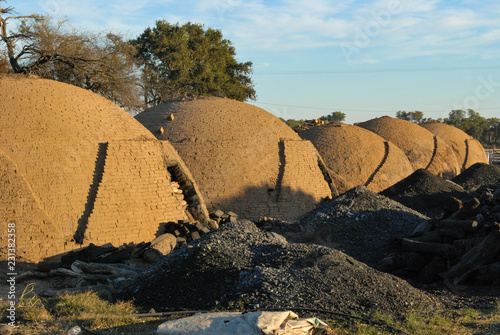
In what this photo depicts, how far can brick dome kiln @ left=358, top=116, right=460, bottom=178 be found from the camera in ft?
79.3

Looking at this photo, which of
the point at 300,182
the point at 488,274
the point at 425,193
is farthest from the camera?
the point at 425,193

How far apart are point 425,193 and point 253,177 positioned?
6.28 metres

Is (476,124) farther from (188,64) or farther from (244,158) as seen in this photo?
(244,158)

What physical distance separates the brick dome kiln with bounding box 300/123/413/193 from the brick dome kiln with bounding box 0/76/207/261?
9421 mm

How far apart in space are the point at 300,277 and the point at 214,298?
1.12 m

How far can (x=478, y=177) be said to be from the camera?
21.0m

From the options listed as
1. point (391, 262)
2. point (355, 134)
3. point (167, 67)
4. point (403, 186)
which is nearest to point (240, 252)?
point (391, 262)

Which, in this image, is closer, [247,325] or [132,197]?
[247,325]

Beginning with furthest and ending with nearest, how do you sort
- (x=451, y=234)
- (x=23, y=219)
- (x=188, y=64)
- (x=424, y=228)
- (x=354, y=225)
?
(x=188, y=64) → (x=354, y=225) → (x=424, y=228) → (x=451, y=234) → (x=23, y=219)

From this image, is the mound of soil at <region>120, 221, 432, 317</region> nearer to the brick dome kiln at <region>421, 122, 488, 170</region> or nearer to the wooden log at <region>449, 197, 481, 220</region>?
the wooden log at <region>449, 197, 481, 220</region>

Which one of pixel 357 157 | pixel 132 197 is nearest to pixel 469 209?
pixel 132 197

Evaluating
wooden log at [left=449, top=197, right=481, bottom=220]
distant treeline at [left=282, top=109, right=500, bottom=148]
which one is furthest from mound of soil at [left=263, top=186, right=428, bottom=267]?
distant treeline at [left=282, top=109, right=500, bottom=148]

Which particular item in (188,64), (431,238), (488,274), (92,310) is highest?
(188,64)

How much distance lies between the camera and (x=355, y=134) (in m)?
20.8
